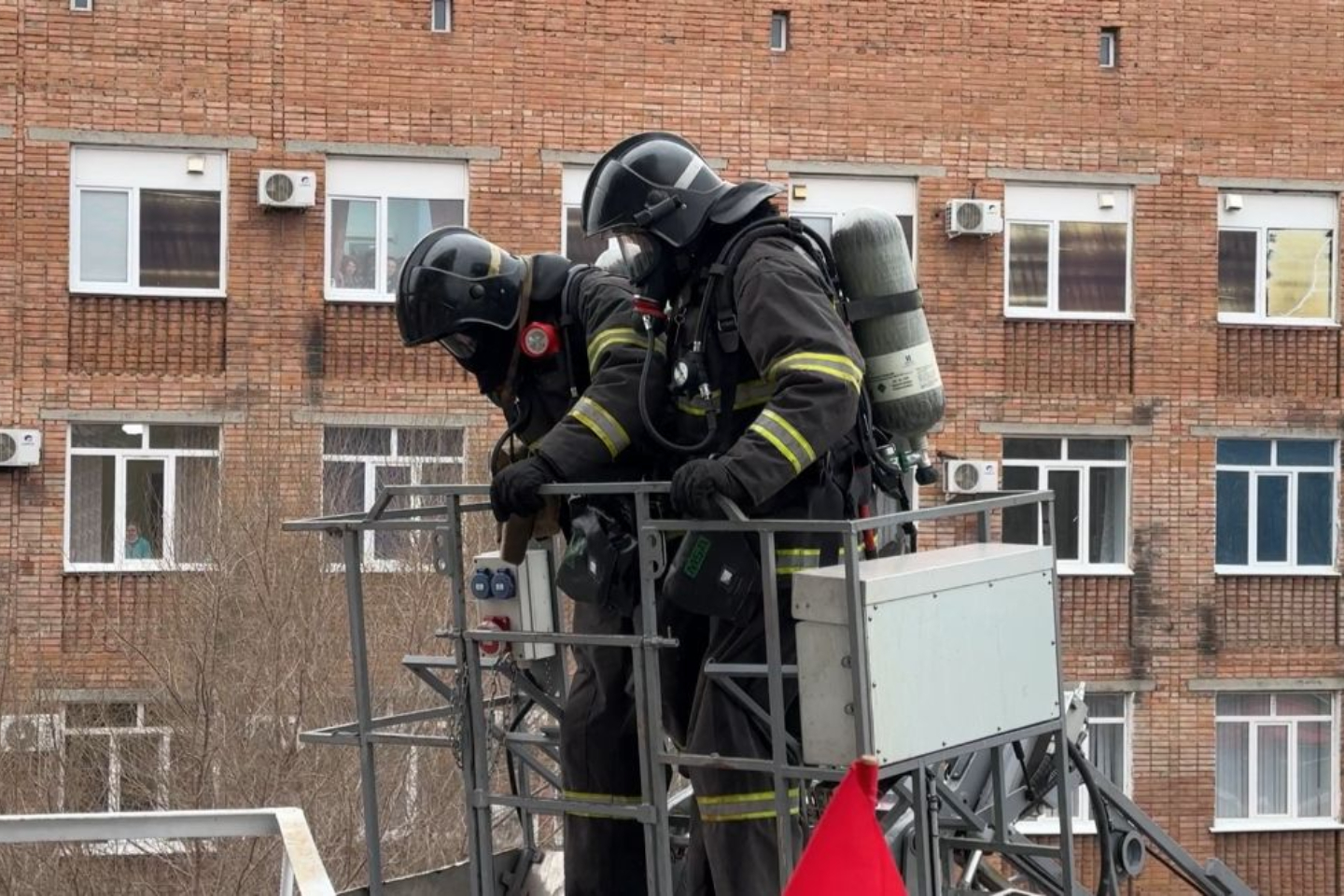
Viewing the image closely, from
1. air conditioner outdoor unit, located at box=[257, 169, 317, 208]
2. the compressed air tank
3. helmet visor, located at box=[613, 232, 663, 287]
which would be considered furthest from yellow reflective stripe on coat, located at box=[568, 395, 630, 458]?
air conditioner outdoor unit, located at box=[257, 169, 317, 208]

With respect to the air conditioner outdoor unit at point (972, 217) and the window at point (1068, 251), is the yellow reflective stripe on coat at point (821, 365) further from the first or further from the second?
the window at point (1068, 251)

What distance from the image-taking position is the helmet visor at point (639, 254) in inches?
257

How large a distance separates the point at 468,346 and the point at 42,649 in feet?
62.6

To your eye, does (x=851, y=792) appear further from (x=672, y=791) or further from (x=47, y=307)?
(x=47, y=307)

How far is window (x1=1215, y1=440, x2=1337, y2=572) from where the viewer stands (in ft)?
92.2

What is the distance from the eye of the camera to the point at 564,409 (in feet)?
23.8

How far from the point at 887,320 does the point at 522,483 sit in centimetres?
112

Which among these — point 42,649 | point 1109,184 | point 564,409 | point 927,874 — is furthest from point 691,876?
point 1109,184

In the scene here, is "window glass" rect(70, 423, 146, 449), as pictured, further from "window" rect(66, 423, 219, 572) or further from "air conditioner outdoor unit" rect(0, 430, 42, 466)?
"air conditioner outdoor unit" rect(0, 430, 42, 466)

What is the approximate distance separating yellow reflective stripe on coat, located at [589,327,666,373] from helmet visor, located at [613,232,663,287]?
21 cm

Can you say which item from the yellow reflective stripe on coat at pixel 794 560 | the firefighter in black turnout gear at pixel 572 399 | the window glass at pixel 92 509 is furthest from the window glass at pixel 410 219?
the yellow reflective stripe on coat at pixel 794 560

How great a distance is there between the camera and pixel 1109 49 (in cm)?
2741

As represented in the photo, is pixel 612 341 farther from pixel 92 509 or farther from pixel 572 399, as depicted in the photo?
pixel 92 509

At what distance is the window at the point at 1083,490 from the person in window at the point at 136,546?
9.49 m
